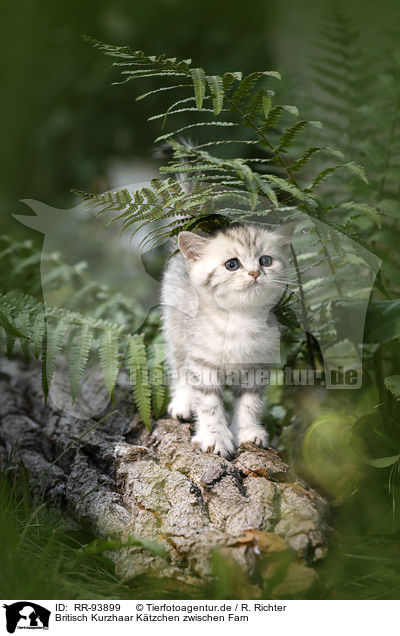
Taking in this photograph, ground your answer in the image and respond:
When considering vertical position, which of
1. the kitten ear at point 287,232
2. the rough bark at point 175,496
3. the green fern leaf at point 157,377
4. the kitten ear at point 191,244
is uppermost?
the kitten ear at point 287,232

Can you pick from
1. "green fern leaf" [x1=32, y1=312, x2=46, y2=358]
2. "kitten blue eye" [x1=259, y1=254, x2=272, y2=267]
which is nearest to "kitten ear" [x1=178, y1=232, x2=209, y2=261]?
"kitten blue eye" [x1=259, y1=254, x2=272, y2=267]

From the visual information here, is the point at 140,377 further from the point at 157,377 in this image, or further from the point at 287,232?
the point at 287,232

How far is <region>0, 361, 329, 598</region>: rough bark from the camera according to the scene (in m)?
0.92

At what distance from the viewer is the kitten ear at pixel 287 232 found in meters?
1.12

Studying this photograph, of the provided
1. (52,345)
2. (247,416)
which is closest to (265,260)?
(247,416)

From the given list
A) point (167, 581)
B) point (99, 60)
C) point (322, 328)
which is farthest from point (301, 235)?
point (99, 60)

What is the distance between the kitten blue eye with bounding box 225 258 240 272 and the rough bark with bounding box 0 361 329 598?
0.40m

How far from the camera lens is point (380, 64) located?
1708mm

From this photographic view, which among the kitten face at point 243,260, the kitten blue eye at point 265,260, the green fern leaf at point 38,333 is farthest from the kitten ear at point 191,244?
the green fern leaf at point 38,333

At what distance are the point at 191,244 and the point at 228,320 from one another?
0.19 meters

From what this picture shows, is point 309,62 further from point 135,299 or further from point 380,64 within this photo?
point 135,299

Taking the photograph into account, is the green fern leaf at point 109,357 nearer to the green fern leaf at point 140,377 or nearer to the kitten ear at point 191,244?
the green fern leaf at point 140,377

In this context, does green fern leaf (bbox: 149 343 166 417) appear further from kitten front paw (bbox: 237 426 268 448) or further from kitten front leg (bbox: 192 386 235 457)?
kitten front paw (bbox: 237 426 268 448)
